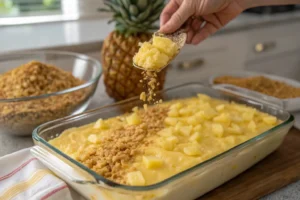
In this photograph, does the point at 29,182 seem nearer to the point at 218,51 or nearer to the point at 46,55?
the point at 46,55

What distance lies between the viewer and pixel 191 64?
207 cm

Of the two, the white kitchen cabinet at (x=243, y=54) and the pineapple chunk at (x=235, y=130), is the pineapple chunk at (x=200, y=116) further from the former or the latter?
the white kitchen cabinet at (x=243, y=54)

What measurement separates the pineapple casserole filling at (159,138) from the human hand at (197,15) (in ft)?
0.78

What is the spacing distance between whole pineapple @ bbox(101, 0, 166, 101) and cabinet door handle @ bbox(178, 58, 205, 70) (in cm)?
76

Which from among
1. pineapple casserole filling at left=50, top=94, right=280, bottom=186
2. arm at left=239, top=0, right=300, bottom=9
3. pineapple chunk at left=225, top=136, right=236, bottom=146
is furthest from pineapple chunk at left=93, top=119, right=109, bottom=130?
arm at left=239, top=0, right=300, bottom=9

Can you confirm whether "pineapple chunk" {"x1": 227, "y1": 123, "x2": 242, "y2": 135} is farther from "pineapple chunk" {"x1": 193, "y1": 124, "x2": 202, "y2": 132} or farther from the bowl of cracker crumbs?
the bowl of cracker crumbs

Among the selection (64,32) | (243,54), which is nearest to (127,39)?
(64,32)

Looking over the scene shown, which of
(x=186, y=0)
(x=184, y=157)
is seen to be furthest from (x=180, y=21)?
(x=184, y=157)

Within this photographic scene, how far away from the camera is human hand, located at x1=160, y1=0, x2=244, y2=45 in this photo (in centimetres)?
115

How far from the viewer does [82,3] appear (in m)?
2.31

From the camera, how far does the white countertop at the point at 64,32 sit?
1771 mm

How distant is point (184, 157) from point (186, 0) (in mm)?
511

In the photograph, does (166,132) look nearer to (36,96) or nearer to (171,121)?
(171,121)

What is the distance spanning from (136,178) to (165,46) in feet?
1.33
